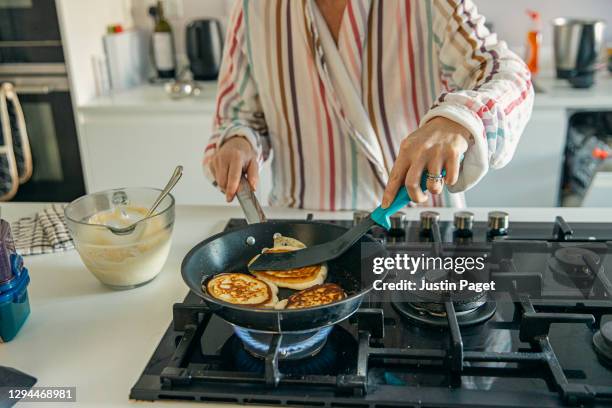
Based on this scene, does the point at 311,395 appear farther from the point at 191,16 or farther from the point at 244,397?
the point at 191,16

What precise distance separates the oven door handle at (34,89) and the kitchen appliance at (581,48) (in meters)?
1.79

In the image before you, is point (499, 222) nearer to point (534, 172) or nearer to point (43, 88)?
point (534, 172)

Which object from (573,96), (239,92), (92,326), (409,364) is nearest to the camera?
(409,364)

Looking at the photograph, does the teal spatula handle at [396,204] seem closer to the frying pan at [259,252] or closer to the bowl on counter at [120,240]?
the frying pan at [259,252]

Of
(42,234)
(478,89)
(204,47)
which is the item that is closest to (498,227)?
(478,89)

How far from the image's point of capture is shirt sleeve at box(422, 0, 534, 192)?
2.94 ft

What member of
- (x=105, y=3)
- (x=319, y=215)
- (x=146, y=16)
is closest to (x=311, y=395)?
(x=319, y=215)

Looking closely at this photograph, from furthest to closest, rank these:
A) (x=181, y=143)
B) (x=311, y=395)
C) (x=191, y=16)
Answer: (x=191, y=16) < (x=181, y=143) < (x=311, y=395)

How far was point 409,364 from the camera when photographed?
77 centimetres

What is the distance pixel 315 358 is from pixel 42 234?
0.64 meters

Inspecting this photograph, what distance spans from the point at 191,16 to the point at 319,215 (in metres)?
1.69

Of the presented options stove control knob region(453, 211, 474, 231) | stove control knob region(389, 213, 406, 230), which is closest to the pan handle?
stove control knob region(389, 213, 406, 230)

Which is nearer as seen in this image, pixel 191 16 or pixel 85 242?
pixel 85 242

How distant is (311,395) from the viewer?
723 mm
